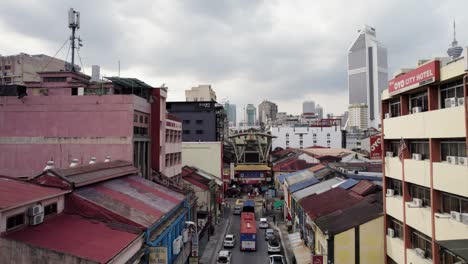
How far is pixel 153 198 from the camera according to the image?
2622cm

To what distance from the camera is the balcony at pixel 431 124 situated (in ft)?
54.2

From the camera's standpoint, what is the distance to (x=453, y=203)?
1747 cm

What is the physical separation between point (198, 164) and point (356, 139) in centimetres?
10882

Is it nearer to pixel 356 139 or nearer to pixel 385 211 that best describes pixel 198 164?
pixel 385 211

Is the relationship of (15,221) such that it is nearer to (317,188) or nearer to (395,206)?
(395,206)

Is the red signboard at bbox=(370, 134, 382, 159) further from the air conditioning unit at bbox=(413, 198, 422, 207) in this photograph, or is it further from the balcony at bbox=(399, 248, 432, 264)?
the balcony at bbox=(399, 248, 432, 264)

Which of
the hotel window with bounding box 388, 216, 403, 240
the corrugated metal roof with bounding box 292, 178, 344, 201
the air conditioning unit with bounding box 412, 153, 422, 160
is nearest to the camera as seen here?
the air conditioning unit with bounding box 412, 153, 422, 160

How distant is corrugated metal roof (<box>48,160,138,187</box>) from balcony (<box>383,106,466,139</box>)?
61.1ft

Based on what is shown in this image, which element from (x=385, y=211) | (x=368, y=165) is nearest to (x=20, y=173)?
(x=385, y=211)

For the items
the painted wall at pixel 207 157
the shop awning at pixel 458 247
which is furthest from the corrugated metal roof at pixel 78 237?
the painted wall at pixel 207 157

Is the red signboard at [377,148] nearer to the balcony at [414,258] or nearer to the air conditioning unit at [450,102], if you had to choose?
the balcony at [414,258]

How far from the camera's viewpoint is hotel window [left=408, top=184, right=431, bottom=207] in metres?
19.7

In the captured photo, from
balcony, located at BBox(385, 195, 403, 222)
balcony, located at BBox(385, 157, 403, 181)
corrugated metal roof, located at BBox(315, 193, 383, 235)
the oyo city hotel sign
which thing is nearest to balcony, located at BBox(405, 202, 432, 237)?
balcony, located at BBox(385, 195, 403, 222)

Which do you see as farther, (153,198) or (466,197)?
(153,198)
